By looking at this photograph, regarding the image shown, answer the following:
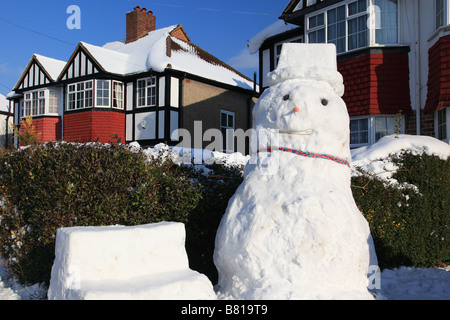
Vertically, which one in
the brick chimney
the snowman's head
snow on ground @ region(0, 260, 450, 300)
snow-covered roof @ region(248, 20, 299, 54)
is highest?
the brick chimney

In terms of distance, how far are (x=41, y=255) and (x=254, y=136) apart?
279 cm

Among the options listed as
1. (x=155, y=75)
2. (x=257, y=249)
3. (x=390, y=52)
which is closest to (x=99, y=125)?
(x=155, y=75)

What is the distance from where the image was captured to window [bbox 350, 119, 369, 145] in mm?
10766

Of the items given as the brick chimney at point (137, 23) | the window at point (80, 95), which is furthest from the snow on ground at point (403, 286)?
the brick chimney at point (137, 23)

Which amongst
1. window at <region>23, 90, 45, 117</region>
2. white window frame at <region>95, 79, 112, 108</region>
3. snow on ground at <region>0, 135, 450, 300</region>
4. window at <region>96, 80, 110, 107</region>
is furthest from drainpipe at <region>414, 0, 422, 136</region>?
window at <region>23, 90, 45, 117</region>

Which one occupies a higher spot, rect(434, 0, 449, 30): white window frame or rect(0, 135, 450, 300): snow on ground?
rect(434, 0, 449, 30): white window frame

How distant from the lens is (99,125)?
Answer: 17.5 metres

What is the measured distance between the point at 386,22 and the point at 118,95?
11854mm

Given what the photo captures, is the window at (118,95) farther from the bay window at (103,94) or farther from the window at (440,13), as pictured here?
the window at (440,13)

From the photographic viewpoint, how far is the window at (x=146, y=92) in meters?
16.6

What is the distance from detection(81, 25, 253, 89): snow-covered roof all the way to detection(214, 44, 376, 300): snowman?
12.2 meters

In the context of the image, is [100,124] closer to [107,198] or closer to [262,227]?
[107,198]

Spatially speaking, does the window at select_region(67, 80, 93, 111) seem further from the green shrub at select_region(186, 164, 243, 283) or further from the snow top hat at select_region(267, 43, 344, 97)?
the snow top hat at select_region(267, 43, 344, 97)
